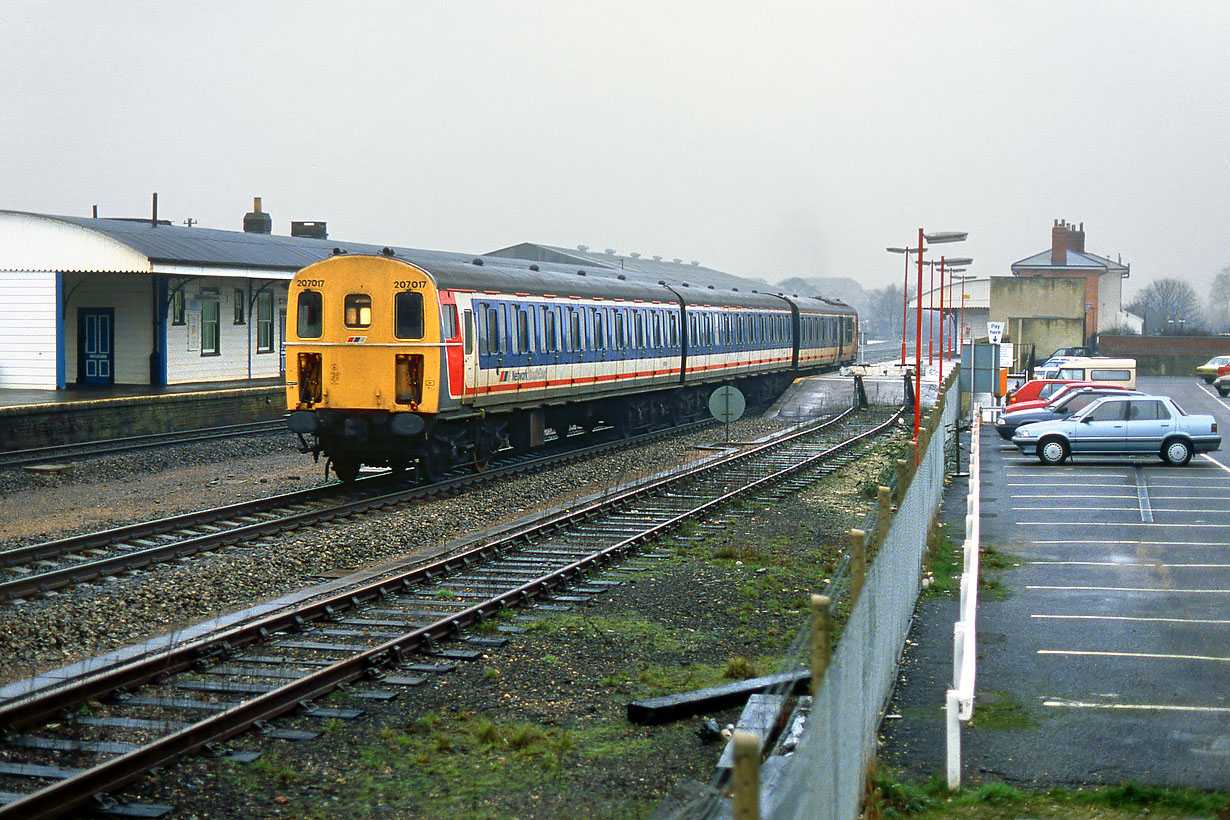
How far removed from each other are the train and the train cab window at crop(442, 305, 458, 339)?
3cm

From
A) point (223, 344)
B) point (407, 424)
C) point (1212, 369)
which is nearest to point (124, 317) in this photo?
point (223, 344)

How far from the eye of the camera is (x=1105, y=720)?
9055 millimetres

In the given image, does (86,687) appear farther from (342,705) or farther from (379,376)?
(379,376)

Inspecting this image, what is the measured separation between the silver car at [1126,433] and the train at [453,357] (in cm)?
875

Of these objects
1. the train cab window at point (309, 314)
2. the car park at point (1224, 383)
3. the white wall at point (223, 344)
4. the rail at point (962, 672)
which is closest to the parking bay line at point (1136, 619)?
the rail at point (962, 672)

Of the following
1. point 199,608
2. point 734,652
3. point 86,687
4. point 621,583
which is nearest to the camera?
point 86,687

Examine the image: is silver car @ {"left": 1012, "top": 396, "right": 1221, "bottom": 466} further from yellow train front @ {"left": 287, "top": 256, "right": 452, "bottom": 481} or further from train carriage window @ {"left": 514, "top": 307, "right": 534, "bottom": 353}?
yellow train front @ {"left": 287, "top": 256, "right": 452, "bottom": 481}

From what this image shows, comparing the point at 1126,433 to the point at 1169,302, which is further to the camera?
the point at 1169,302

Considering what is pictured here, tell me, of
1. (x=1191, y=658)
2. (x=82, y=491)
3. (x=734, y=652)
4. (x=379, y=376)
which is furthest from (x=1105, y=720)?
(x=82, y=491)

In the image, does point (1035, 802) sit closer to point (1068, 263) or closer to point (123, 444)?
point (123, 444)

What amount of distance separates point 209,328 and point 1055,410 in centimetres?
2156

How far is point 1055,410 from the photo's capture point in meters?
29.7

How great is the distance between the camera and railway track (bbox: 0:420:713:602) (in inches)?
513

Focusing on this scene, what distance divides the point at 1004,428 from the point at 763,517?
50.0 ft
